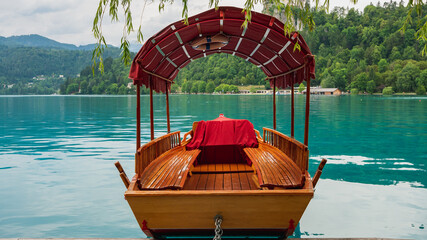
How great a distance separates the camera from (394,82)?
99.9m

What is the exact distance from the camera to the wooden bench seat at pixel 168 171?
4925 mm

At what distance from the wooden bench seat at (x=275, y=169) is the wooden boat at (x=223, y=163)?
0.6 inches

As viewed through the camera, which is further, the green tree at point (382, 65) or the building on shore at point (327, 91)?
the building on shore at point (327, 91)

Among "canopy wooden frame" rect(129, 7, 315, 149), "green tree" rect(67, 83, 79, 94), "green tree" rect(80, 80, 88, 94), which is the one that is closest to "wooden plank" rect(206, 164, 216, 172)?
"canopy wooden frame" rect(129, 7, 315, 149)

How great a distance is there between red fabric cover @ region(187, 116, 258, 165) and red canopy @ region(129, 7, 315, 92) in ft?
4.92

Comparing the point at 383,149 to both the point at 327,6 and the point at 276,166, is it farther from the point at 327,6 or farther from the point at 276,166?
the point at 327,6

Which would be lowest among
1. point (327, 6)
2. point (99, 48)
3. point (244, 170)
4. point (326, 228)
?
point (326, 228)

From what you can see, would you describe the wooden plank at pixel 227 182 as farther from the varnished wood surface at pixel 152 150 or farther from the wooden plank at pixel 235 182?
the varnished wood surface at pixel 152 150

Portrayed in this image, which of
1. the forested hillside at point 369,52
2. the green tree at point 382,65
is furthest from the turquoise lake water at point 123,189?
the green tree at point 382,65

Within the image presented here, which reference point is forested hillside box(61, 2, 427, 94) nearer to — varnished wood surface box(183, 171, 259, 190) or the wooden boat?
the wooden boat

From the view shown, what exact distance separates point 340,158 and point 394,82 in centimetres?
10005

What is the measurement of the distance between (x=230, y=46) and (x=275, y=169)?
11.3 feet

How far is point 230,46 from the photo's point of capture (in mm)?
7898

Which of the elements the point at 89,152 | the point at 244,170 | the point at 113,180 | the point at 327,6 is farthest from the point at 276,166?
the point at 89,152
